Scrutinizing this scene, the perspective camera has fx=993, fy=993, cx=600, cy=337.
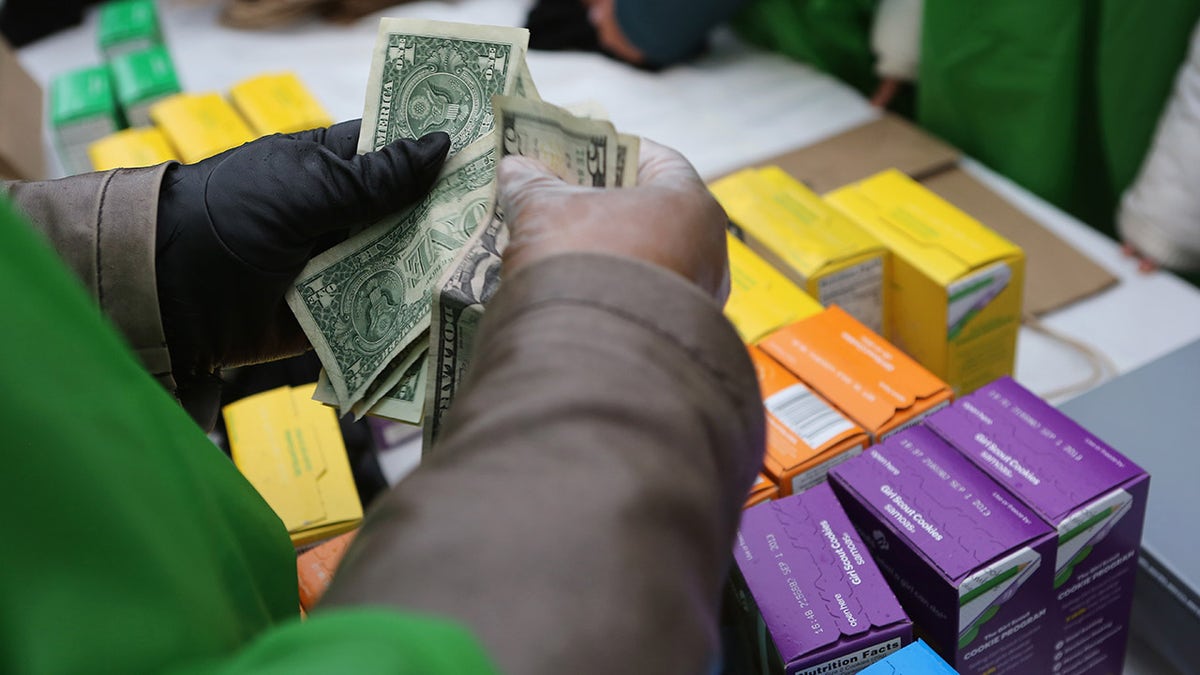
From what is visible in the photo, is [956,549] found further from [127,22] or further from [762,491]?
[127,22]

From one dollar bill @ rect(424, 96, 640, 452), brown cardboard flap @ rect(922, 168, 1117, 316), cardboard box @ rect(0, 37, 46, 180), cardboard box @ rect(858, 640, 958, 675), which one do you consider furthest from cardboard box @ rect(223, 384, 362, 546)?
brown cardboard flap @ rect(922, 168, 1117, 316)

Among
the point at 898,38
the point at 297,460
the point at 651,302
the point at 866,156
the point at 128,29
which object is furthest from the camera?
the point at 128,29

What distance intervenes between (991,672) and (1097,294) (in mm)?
739

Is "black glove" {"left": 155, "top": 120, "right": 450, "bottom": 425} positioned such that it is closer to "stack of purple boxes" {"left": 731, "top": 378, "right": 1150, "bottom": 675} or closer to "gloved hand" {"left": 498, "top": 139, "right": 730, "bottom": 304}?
"gloved hand" {"left": 498, "top": 139, "right": 730, "bottom": 304}

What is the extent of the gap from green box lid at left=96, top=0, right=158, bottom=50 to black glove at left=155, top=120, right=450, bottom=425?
1.75 m

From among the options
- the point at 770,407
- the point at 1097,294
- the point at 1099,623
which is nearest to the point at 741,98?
the point at 1097,294

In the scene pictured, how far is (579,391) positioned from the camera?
1.42ft

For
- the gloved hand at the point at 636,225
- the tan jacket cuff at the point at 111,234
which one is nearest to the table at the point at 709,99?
the tan jacket cuff at the point at 111,234

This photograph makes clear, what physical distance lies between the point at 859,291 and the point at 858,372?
0.65ft

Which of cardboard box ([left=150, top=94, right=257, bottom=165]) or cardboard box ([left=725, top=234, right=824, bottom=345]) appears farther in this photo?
cardboard box ([left=150, top=94, right=257, bottom=165])

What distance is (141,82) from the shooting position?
2.00m

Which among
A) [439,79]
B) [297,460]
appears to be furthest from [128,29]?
[439,79]

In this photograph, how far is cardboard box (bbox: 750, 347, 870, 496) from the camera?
0.92m

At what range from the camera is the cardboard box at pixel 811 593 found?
2.42 ft
